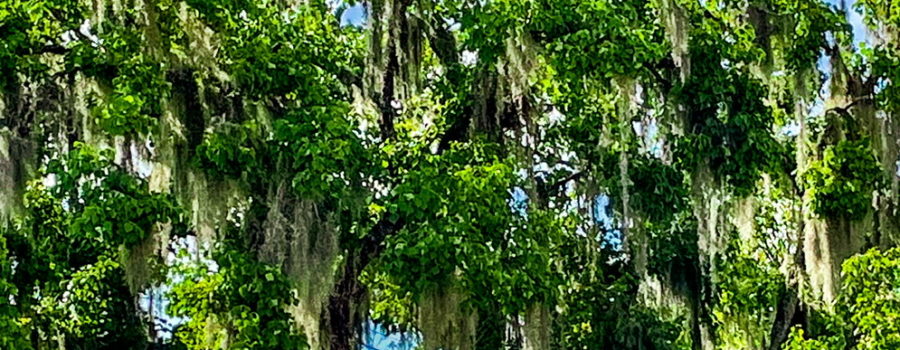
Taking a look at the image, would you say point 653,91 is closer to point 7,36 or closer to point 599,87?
point 599,87

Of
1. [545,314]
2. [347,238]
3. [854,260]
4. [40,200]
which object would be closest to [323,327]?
[347,238]

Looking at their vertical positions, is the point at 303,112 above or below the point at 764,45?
below

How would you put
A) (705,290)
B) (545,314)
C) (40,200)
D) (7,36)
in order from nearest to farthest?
(7,36) → (545,314) → (40,200) → (705,290)

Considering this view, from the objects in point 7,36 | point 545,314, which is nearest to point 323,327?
point 545,314

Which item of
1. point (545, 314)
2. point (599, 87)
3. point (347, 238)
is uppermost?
point (599, 87)

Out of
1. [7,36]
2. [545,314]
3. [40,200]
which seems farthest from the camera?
[40,200]

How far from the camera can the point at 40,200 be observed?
30.0 feet

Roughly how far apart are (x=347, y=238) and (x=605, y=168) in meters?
1.95

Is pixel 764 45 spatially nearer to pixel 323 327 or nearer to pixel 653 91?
pixel 653 91

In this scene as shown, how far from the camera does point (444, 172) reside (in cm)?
853

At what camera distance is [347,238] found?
889cm

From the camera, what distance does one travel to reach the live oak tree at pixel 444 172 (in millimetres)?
8078

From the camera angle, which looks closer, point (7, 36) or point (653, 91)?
point (7, 36)

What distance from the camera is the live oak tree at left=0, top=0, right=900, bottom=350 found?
8.08m
